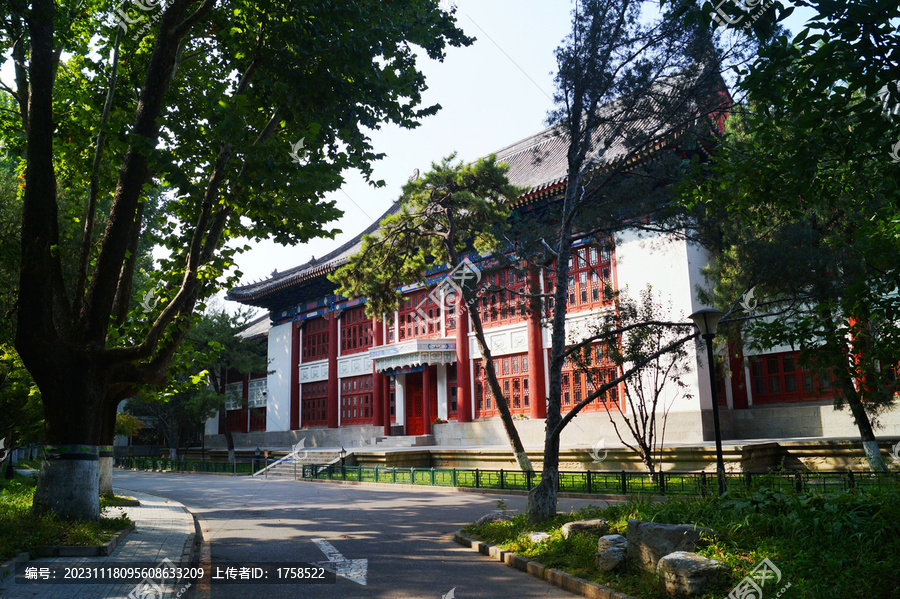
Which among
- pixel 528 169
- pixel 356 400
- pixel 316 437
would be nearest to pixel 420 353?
pixel 356 400

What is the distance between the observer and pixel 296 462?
28.1 meters

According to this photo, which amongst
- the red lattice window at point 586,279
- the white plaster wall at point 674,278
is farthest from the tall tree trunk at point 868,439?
the red lattice window at point 586,279

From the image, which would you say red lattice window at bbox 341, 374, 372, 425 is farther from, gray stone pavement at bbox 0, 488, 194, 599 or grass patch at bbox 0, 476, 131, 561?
grass patch at bbox 0, 476, 131, 561

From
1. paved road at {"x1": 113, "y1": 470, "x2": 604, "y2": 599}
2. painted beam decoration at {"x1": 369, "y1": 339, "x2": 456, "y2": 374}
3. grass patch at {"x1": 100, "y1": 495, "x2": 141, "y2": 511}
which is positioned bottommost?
paved road at {"x1": 113, "y1": 470, "x2": 604, "y2": 599}

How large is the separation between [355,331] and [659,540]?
29.5 metres

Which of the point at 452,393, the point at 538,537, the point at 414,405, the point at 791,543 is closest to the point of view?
the point at 791,543

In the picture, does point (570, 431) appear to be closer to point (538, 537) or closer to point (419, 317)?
point (419, 317)

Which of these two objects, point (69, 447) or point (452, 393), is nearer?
point (69, 447)

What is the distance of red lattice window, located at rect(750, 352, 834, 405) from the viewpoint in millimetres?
21188

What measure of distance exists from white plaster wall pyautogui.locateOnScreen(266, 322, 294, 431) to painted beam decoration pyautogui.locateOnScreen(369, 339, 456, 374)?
10.9m

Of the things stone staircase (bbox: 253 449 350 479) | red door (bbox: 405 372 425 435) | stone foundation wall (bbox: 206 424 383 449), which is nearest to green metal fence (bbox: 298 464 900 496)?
stone staircase (bbox: 253 449 350 479)

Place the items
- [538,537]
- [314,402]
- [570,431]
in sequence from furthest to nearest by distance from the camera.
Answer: [314,402] → [570,431] → [538,537]

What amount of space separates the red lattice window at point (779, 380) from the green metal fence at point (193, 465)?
20.3 m

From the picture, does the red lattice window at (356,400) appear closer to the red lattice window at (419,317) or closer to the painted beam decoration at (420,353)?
the red lattice window at (419,317)
